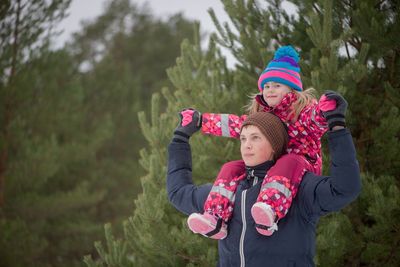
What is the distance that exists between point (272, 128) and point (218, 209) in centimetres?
46

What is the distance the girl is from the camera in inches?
75.8

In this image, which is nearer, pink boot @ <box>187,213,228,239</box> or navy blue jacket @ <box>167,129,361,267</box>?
navy blue jacket @ <box>167,129,361,267</box>

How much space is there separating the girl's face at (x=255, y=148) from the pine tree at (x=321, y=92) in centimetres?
100

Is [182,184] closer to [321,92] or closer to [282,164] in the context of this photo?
[282,164]

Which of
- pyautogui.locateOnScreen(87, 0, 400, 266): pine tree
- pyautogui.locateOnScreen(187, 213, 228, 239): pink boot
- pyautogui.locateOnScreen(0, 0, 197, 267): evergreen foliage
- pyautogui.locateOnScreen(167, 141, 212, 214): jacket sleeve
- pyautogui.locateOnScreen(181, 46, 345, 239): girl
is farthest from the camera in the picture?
pyautogui.locateOnScreen(0, 0, 197, 267): evergreen foliage

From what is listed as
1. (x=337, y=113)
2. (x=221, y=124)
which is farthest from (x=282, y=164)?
(x=221, y=124)

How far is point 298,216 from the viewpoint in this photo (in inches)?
80.4

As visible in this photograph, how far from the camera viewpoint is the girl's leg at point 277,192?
1888 mm

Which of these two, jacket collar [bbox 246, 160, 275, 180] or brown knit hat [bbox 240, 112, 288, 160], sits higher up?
brown knit hat [bbox 240, 112, 288, 160]

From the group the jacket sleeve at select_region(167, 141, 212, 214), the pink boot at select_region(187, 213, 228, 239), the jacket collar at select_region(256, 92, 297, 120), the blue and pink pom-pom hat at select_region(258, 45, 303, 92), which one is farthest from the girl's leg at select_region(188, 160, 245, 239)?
the blue and pink pom-pom hat at select_region(258, 45, 303, 92)

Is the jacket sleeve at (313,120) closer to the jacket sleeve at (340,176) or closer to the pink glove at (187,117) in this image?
the jacket sleeve at (340,176)

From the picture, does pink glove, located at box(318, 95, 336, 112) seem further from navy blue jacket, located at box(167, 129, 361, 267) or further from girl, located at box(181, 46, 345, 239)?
navy blue jacket, located at box(167, 129, 361, 267)

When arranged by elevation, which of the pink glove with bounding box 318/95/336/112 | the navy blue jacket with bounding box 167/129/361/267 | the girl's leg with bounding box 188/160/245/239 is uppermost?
the pink glove with bounding box 318/95/336/112

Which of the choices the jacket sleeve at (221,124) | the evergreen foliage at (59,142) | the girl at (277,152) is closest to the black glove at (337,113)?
the girl at (277,152)
